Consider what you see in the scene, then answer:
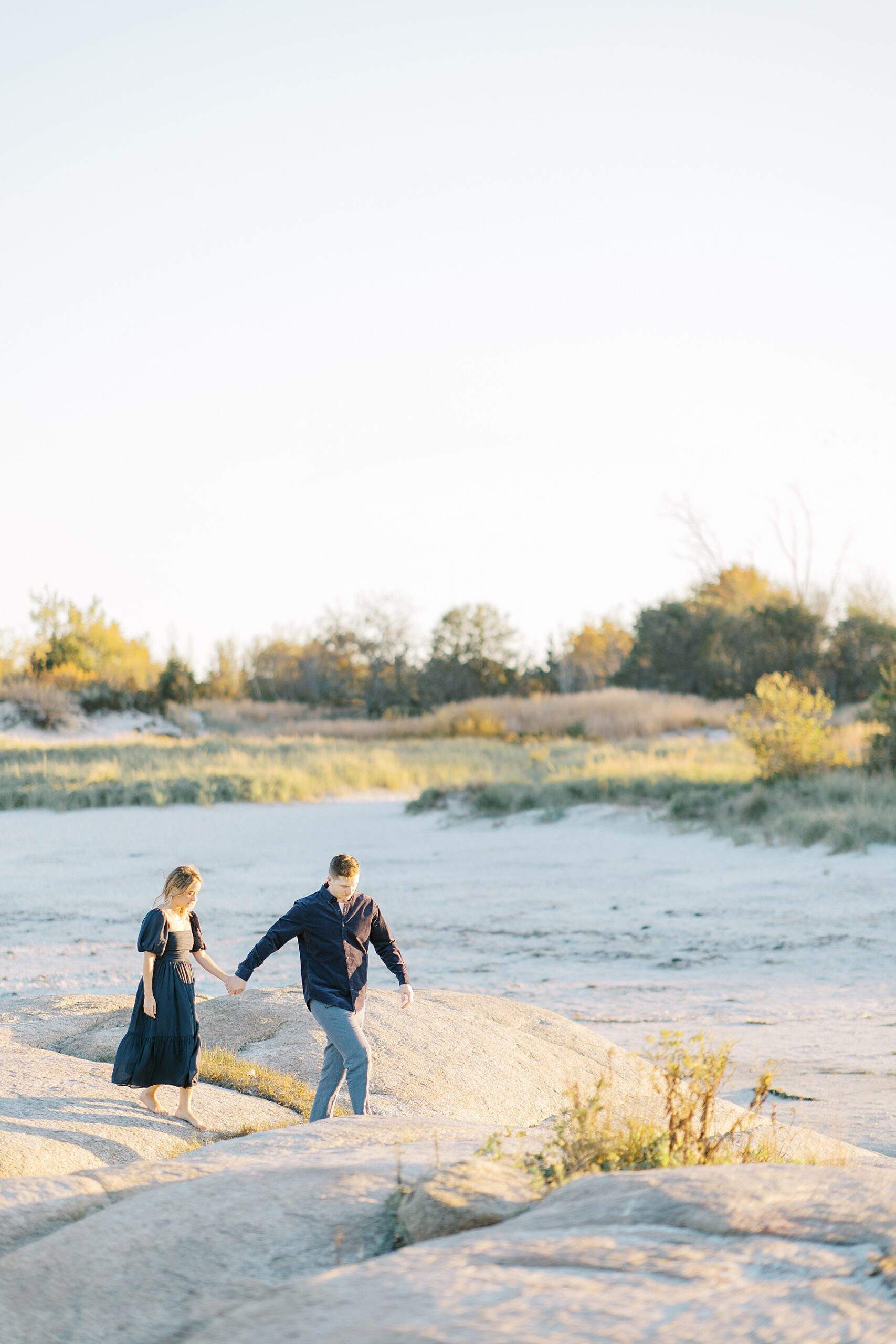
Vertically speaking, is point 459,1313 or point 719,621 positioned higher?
point 719,621

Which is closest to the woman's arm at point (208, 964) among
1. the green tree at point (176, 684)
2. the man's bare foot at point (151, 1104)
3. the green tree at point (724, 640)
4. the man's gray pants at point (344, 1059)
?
the man's gray pants at point (344, 1059)

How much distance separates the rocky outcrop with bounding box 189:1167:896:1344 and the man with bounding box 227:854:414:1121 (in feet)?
8.14

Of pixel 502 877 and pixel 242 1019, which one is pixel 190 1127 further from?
pixel 502 877

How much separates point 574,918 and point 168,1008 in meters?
8.39

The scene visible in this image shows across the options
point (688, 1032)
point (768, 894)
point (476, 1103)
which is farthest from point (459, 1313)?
point (768, 894)

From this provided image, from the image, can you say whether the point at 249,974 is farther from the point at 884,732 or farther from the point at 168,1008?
the point at 884,732

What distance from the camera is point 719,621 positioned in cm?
4697

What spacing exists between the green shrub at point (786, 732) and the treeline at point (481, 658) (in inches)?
459

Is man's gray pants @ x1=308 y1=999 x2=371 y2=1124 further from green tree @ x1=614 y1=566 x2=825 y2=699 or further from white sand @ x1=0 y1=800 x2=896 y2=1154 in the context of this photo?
green tree @ x1=614 y1=566 x2=825 y2=699

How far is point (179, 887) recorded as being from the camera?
5492mm

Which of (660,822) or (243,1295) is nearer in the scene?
(243,1295)

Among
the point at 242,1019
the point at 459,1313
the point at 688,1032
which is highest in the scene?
the point at 459,1313

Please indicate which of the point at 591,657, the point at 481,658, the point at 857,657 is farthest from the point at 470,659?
the point at 857,657

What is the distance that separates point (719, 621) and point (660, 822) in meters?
29.8
